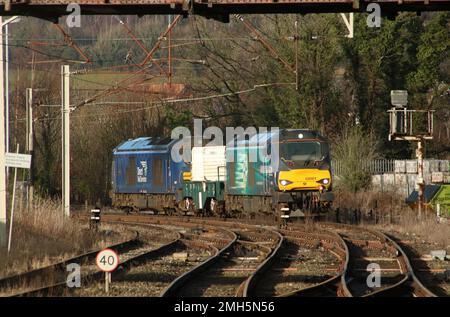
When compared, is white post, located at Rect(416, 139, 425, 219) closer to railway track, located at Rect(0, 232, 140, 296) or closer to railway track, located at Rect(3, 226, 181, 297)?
railway track, located at Rect(3, 226, 181, 297)

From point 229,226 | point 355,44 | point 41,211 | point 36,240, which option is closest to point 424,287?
point 36,240

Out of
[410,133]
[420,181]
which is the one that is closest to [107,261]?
[420,181]

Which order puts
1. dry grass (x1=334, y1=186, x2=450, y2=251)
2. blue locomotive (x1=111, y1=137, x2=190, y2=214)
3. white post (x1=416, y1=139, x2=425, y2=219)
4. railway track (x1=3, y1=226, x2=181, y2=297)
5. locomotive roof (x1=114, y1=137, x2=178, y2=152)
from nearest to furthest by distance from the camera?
railway track (x1=3, y1=226, x2=181, y2=297) < dry grass (x1=334, y1=186, x2=450, y2=251) < white post (x1=416, y1=139, x2=425, y2=219) < blue locomotive (x1=111, y1=137, x2=190, y2=214) < locomotive roof (x1=114, y1=137, x2=178, y2=152)

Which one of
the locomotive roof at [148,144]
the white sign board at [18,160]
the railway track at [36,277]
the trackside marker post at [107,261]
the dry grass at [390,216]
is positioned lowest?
the dry grass at [390,216]

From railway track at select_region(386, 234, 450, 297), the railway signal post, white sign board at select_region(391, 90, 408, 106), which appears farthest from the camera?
white sign board at select_region(391, 90, 408, 106)

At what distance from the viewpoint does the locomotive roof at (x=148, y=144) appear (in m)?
42.8

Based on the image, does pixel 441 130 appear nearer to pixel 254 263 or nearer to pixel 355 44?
pixel 355 44

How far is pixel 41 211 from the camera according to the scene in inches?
1086

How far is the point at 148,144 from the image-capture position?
147ft

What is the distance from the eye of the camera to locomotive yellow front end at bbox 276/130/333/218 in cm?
3050

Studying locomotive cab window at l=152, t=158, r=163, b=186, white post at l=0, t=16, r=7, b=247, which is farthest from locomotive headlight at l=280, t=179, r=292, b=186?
locomotive cab window at l=152, t=158, r=163, b=186

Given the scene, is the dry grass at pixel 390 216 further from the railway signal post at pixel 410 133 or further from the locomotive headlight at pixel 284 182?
the locomotive headlight at pixel 284 182

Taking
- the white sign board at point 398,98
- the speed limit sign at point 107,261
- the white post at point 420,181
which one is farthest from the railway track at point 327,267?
the white sign board at point 398,98

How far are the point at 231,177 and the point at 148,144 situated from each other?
1016 centimetres
